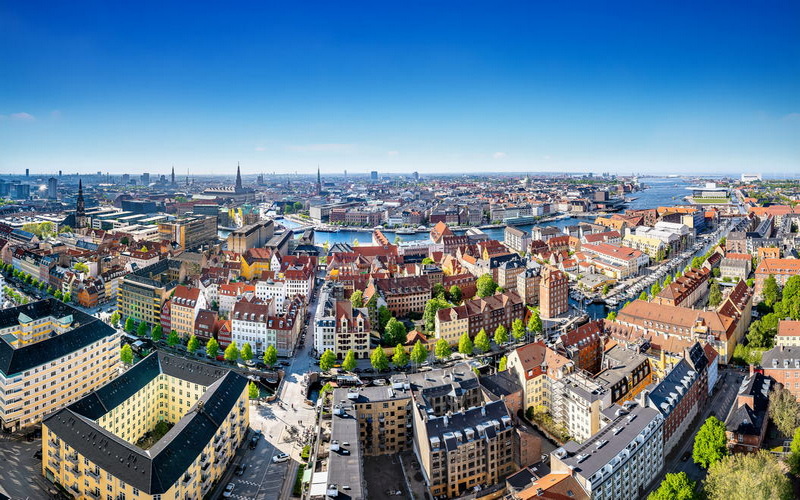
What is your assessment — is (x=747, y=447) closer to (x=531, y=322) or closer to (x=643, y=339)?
(x=643, y=339)

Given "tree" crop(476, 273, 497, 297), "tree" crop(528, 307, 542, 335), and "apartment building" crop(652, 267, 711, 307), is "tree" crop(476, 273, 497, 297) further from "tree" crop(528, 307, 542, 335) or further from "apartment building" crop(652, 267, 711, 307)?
"apartment building" crop(652, 267, 711, 307)

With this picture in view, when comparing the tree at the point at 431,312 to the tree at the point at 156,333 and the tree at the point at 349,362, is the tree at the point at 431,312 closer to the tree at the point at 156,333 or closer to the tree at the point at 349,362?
the tree at the point at 349,362

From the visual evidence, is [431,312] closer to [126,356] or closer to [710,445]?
[126,356]

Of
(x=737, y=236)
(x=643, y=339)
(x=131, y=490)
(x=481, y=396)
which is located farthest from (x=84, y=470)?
(x=737, y=236)

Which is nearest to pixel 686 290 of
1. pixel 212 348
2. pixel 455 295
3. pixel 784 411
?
pixel 455 295

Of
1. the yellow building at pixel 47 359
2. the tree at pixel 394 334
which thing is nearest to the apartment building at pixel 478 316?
the tree at pixel 394 334

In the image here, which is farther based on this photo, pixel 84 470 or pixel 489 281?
pixel 489 281

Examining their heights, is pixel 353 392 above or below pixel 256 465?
above
